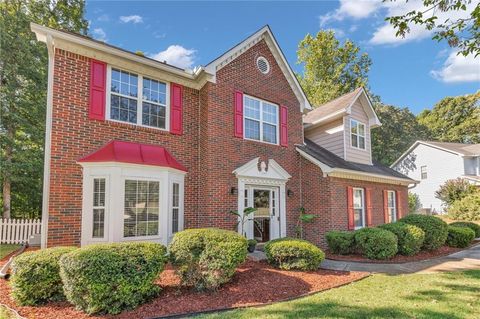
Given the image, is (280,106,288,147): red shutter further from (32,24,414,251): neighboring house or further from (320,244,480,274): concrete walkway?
(320,244,480,274): concrete walkway

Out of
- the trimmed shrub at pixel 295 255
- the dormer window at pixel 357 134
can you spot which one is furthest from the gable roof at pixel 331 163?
the trimmed shrub at pixel 295 255

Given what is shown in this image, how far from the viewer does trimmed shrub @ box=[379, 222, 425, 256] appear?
32.8 feet

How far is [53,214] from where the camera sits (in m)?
7.48

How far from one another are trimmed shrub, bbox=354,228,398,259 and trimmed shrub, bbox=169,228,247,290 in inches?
208

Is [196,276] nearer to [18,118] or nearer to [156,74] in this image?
[156,74]

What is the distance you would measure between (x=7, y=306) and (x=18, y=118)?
1484cm

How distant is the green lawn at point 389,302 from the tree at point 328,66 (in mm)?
25960

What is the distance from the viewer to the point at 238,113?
36.5 feet

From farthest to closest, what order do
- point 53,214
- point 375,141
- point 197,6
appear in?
point 375,141, point 197,6, point 53,214

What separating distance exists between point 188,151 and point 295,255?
497 cm

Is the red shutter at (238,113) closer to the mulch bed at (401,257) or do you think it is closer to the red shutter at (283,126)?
the red shutter at (283,126)

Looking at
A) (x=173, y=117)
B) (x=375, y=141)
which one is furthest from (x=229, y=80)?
(x=375, y=141)

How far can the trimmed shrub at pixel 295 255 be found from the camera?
766cm

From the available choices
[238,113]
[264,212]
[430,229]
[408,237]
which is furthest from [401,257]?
[238,113]
